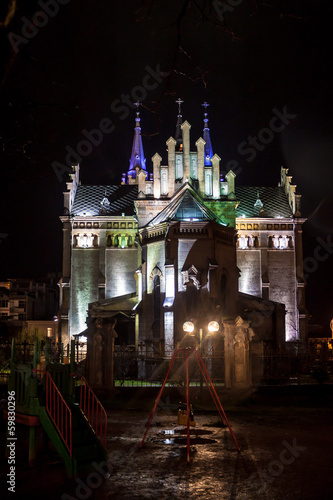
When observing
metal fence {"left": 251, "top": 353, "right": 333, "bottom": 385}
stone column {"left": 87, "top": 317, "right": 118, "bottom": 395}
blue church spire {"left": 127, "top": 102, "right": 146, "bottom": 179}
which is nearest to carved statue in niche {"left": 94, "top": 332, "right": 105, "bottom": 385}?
stone column {"left": 87, "top": 317, "right": 118, "bottom": 395}

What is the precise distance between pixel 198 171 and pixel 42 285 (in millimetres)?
41158

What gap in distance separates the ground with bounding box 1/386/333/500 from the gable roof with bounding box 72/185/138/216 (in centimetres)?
3312

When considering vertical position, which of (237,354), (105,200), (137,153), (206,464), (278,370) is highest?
(137,153)

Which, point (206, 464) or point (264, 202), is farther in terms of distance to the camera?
point (264, 202)

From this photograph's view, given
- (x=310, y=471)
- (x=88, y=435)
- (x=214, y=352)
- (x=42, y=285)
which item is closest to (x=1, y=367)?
(x=214, y=352)

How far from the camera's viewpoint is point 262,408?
20578 mm

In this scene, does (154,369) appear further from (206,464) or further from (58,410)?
(58,410)

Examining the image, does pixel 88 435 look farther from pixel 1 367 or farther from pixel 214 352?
pixel 1 367

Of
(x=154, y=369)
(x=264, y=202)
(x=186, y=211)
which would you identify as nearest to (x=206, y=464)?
(x=154, y=369)

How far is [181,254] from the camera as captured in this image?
3722 centimetres

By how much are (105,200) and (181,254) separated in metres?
15.5

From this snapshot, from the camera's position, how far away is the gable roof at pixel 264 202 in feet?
166

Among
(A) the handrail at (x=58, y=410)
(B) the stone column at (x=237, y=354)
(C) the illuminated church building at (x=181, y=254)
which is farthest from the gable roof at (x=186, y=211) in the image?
(A) the handrail at (x=58, y=410)

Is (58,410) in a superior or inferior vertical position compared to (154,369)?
superior
